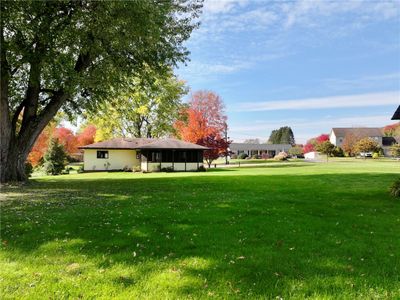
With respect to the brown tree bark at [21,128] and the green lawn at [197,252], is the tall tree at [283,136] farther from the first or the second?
the green lawn at [197,252]

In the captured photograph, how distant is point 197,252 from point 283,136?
132m

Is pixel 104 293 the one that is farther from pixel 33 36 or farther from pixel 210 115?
pixel 210 115

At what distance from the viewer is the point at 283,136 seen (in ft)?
439

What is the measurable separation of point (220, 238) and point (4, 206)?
293 inches

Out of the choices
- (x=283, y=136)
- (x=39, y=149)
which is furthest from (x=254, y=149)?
(x=39, y=149)

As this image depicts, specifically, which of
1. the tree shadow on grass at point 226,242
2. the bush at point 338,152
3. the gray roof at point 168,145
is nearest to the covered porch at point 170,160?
the gray roof at point 168,145

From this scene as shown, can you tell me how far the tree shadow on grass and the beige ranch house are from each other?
28.2 metres

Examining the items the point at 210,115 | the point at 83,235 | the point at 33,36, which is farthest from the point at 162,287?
the point at 210,115

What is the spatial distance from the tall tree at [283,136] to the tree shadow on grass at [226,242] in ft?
409

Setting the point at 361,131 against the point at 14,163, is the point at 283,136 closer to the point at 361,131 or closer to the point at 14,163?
the point at 361,131

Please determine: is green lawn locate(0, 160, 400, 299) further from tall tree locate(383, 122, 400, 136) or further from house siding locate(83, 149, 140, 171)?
tall tree locate(383, 122, 400, 136)

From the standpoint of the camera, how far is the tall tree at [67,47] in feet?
47.9

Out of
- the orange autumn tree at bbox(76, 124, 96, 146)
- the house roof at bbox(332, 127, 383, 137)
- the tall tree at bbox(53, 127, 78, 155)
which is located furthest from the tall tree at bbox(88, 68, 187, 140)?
the house roof at bbox(332, 127, 383, 137)

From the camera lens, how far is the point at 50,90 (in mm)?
19297
